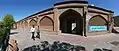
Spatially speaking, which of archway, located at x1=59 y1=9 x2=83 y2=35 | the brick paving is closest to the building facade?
archway, located at x1=59 y1=9 x2=83 y2=35

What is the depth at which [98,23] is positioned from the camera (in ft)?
59.1

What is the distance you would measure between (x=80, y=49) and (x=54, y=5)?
10888mm

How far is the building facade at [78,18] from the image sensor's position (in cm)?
1575

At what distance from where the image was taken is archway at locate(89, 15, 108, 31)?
54.9 feet

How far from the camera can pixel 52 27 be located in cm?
1891

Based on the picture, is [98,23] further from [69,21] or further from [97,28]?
[69,21]

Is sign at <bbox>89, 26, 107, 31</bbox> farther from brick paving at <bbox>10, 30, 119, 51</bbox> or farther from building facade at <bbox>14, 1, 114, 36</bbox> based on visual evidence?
brick paving at <bbox>10, 30, 119, 51</bbox>

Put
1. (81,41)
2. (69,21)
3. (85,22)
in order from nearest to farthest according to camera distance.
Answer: (81,41), (85,22), (69,21)

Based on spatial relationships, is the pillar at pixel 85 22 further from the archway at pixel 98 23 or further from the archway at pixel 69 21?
the archway at pixel 69 21

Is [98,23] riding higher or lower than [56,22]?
lower

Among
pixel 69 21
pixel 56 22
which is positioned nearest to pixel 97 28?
pixel 69 21

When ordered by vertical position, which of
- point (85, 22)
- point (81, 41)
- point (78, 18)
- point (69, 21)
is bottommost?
point (81, 41)

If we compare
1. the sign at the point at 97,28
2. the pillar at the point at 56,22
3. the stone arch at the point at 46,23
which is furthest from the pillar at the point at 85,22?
the stone arch at the point at 46,23

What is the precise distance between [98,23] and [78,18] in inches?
131
